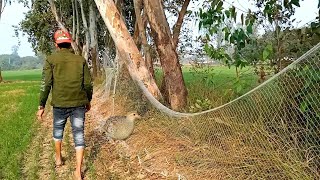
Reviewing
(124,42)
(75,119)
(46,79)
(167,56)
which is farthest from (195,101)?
(46,79)

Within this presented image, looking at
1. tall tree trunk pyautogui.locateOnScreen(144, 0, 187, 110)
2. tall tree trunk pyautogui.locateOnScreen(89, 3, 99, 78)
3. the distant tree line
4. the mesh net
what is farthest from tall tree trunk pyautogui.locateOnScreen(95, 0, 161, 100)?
the distant tree line

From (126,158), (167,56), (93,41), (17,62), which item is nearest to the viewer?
(126,158)

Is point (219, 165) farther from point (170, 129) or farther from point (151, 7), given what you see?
point (151, 7)

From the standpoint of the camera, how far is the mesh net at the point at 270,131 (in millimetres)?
4082

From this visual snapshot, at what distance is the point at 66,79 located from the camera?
6.11 meters

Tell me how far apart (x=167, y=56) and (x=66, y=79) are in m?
2.62

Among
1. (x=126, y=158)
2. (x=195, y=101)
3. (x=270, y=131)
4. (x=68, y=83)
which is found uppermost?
(x=68, y=83)

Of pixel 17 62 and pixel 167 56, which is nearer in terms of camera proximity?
pixel 167 56

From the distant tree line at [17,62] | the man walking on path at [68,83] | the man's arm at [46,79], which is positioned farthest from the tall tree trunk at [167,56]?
the distant tree line at [17,62]

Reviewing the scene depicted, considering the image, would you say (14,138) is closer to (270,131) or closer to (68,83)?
(68,83)

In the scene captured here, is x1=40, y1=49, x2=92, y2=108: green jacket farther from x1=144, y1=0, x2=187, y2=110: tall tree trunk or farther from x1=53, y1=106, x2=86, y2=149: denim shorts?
x1=144, y1=0, x2=187, y2=110: tall tree trunk

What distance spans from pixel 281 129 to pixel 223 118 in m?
0.73

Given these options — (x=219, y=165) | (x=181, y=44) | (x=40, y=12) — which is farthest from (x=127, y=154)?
(x=40, y=12)

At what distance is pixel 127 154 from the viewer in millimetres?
7059
